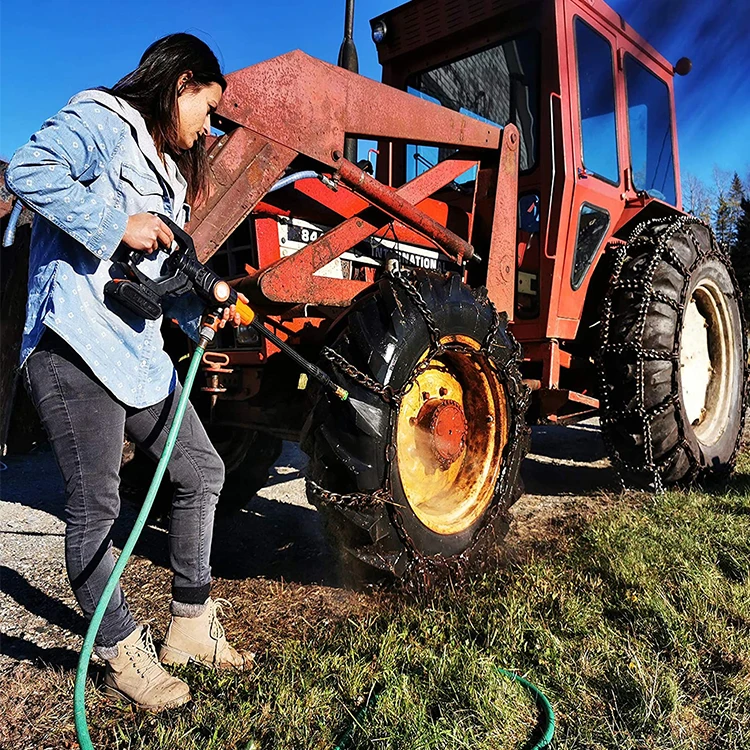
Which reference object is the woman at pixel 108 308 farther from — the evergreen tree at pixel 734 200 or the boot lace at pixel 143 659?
the evergreen tree at pixel 734 200

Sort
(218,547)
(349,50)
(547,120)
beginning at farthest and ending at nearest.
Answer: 1. (349,50)
2. (547,120)
3. (218,547)

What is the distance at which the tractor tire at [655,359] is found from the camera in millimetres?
3537

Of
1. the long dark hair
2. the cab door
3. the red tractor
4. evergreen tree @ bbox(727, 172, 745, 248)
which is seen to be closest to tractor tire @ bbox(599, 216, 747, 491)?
the red tractor

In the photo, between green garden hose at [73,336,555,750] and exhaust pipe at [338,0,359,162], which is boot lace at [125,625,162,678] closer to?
green garden hose at [73,336,555,750]

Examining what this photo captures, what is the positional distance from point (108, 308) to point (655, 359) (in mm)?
2952

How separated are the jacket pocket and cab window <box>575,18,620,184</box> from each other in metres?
2.84

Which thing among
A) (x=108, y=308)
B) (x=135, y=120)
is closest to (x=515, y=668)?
(x=108, y=308)

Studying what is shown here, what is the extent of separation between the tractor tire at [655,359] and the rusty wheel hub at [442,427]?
1.30m

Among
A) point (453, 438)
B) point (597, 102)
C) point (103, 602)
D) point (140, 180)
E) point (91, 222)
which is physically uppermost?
point (597, 102)

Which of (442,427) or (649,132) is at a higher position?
(649,132)

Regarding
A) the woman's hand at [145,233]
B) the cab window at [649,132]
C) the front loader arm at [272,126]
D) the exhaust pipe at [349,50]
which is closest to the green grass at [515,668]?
the woman's hand at [145,233]

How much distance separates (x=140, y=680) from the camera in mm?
1828

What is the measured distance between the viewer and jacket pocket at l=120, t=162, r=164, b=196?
1.76 meters

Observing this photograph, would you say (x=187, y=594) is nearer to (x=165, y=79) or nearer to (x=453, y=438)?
(x=453, y=438)
